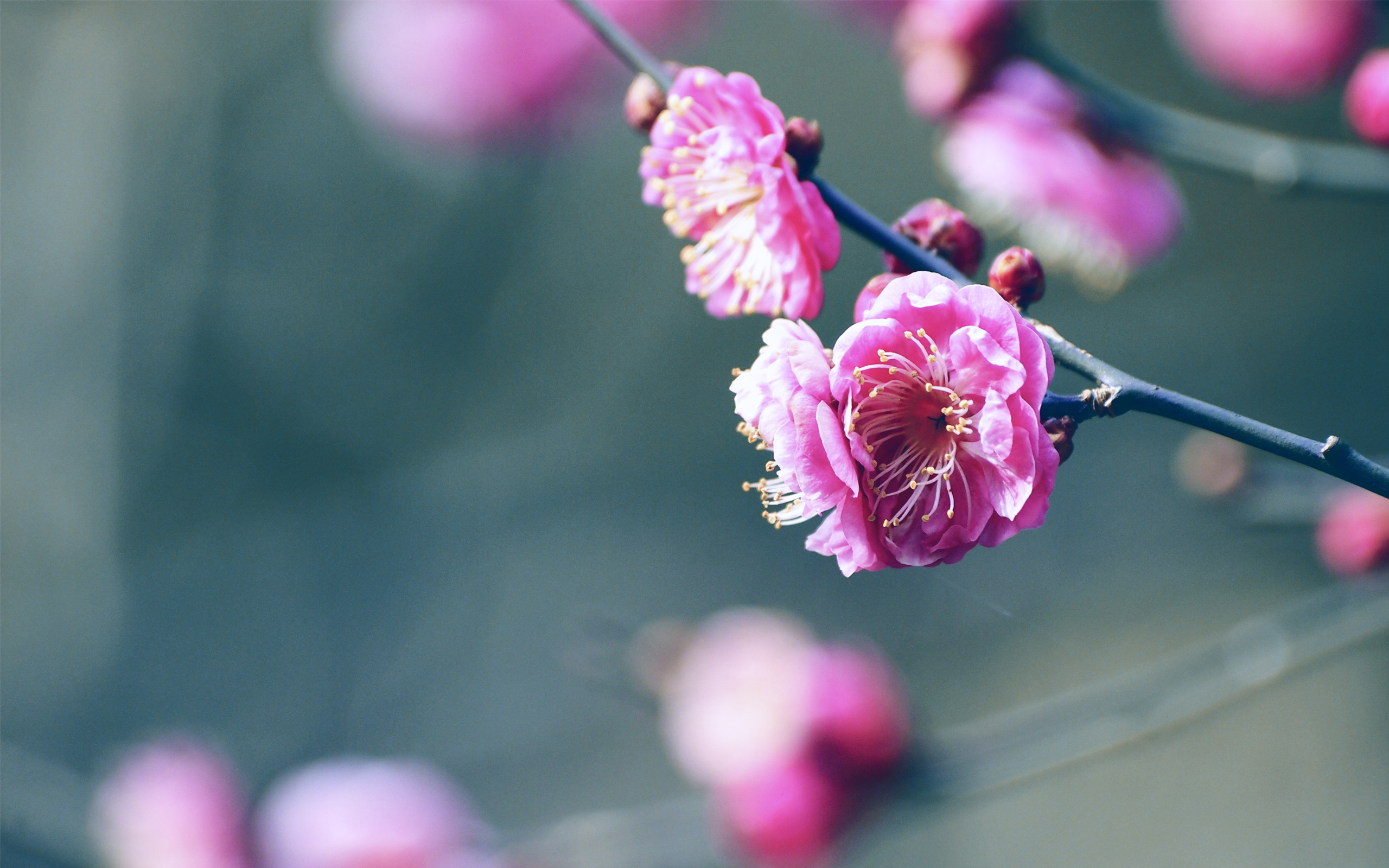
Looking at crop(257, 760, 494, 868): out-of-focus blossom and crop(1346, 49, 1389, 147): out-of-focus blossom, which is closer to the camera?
crop(1346, 49, 1389, 147): out-of-focus blossom

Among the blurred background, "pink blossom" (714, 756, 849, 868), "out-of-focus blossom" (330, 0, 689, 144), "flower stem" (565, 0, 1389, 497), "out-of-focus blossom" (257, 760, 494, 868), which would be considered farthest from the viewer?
the blurred background

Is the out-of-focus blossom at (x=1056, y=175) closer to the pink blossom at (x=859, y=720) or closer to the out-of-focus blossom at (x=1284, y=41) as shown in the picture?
the out-of-focus blossom at (x=1284, y=41)

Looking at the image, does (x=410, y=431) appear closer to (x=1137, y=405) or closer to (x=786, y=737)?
(x=786, y=737)

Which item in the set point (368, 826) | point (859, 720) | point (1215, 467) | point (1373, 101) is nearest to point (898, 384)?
point (1373, 101)

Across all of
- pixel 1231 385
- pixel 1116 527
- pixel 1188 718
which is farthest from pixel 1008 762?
pixel 1231 385

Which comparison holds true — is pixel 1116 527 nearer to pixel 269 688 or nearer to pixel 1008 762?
pixel 1008 762

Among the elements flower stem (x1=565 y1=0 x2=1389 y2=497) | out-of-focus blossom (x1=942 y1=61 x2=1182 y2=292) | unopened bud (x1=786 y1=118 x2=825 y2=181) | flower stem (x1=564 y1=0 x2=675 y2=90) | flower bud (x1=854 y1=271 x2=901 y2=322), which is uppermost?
out-of-focus blossom (x1=942 y1=61 x2=1182 y2=292)

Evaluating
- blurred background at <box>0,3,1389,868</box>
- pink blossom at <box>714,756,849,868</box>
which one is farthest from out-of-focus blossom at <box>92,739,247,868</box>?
pink blossom at <box>714,756,849,868</box>

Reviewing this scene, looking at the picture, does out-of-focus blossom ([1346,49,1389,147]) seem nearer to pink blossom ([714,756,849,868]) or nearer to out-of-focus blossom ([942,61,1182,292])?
out-of-focus blossom ([942,61,1182,292])
